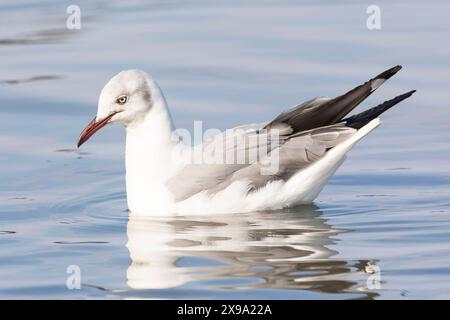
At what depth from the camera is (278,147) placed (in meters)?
11.3

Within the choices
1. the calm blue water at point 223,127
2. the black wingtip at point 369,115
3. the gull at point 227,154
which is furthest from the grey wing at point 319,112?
the calm blue water at point 223,127

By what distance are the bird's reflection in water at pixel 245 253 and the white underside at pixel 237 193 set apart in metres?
0.08

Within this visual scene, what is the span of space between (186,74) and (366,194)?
4.73m

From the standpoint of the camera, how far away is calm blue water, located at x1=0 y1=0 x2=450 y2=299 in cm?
934

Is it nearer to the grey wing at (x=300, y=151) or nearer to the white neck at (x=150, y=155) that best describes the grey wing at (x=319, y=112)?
the grey wing at (x=300, y=151)

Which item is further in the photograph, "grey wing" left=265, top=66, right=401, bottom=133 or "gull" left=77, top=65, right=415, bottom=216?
"grey wing" left=265, top=66, right=401, bottom=133

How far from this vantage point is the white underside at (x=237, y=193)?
11.1 m

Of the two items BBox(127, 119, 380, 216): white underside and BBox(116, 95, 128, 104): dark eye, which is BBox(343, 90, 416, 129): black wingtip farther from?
BBox(116, 95, 128, 104): dark eye

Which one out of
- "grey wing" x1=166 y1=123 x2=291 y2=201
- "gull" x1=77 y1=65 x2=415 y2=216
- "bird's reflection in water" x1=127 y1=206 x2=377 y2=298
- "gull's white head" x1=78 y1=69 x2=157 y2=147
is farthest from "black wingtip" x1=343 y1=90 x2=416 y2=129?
"gull's white head" x1=78 y1=69 x2=157 y2=147

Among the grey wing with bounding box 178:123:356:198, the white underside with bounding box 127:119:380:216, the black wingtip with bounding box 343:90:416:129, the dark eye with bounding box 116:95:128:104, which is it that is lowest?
the white underside with bounding box 127:119:380:216

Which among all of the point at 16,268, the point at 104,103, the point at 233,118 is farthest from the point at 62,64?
the point at 16,268

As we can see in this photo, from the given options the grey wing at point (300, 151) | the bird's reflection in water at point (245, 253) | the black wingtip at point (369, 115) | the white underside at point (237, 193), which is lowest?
the bird's reflection in water at point (245, 253)

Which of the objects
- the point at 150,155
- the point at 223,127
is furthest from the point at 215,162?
the point at 223,127

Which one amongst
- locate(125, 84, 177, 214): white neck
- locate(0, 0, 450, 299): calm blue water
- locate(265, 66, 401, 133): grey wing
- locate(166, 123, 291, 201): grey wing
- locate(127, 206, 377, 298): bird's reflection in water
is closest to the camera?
locate(127, 206, 377, 298): bird's reflection in water
